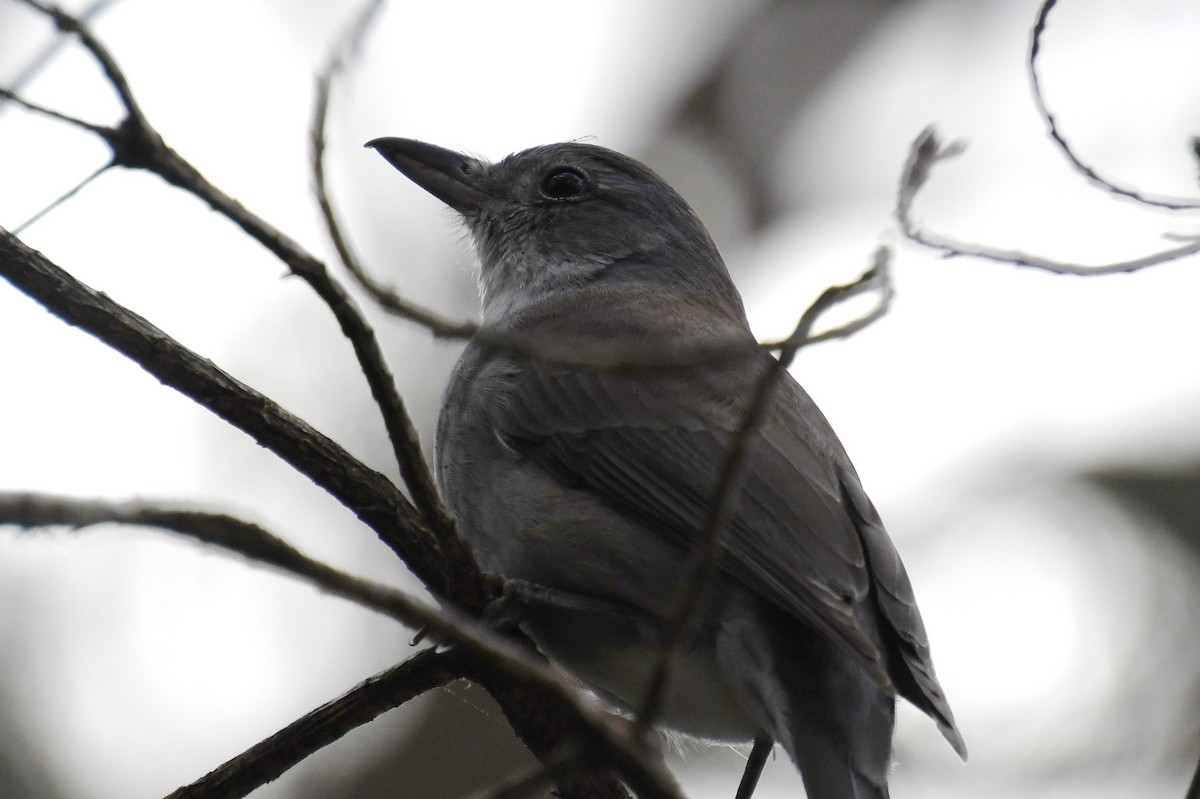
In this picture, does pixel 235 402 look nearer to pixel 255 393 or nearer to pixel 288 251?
pixel 255 393

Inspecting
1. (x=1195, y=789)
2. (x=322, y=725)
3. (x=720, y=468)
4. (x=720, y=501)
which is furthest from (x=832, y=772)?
(x=720, y=501)

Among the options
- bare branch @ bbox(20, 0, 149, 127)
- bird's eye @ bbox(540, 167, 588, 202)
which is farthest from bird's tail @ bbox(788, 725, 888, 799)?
bird's eye @ bbox(540, 167, 588, 202)

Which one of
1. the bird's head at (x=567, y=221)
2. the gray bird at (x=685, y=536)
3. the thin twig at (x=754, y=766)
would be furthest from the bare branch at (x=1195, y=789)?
the bird's head at (x=567, y=221)

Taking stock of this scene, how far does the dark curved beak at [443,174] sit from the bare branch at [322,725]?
106 inches

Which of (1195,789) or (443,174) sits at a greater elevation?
(443,174)

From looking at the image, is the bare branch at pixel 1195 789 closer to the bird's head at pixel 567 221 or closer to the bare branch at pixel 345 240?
the bare branch at pixel 345 240

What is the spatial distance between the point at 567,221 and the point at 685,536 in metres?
2.17

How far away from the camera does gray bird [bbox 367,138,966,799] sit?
367 cm

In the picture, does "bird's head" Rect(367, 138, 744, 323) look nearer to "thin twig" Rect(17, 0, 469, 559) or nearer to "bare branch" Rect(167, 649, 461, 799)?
"bare branch" Rect(167, 649, 461, 799)

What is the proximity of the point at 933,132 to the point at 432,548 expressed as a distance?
5.10ft

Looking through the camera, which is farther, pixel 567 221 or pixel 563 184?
pixel 563 184

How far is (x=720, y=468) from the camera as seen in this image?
13.0ft

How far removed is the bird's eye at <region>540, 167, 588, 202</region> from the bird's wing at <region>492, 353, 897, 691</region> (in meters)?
1.48

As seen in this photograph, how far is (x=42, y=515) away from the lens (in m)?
1.90
